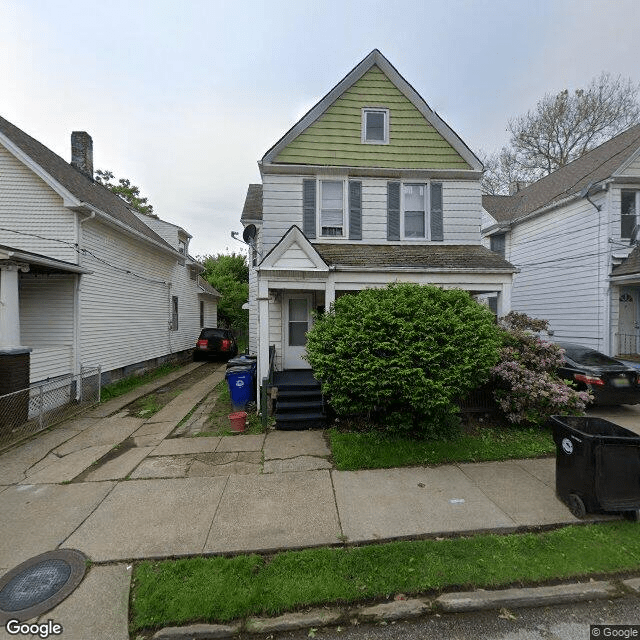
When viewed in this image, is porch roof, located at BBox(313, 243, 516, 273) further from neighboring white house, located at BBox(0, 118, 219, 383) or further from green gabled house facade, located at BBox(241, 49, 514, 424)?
neighboring white house, located at BBox(0, 118, 219, 383)

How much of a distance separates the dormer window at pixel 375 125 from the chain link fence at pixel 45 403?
392 inches

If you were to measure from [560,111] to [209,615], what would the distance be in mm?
25502

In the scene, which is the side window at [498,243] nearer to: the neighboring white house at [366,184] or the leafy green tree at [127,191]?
the neighboring white house at [366,184]

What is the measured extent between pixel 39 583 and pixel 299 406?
14.4ft

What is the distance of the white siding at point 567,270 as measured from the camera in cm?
1119

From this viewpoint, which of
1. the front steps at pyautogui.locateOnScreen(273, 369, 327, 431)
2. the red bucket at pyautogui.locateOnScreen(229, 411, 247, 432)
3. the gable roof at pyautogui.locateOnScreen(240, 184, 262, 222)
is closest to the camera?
the red bucket at pyautogui.locateOnScreen(229, 411, 247, 432)

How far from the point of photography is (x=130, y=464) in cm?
527

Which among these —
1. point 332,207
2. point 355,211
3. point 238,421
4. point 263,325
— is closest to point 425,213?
point 355,211

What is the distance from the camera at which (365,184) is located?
916cm

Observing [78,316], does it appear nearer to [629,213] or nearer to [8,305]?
[8,305]

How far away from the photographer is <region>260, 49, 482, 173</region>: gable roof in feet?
29.6

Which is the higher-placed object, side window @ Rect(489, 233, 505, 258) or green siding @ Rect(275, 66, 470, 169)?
green siding @ Rect(275, 66, 470, 169)

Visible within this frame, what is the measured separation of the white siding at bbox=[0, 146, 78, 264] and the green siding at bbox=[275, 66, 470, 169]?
6290mm

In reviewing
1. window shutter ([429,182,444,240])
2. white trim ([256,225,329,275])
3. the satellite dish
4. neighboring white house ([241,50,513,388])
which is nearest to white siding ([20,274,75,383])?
the satellite dish
